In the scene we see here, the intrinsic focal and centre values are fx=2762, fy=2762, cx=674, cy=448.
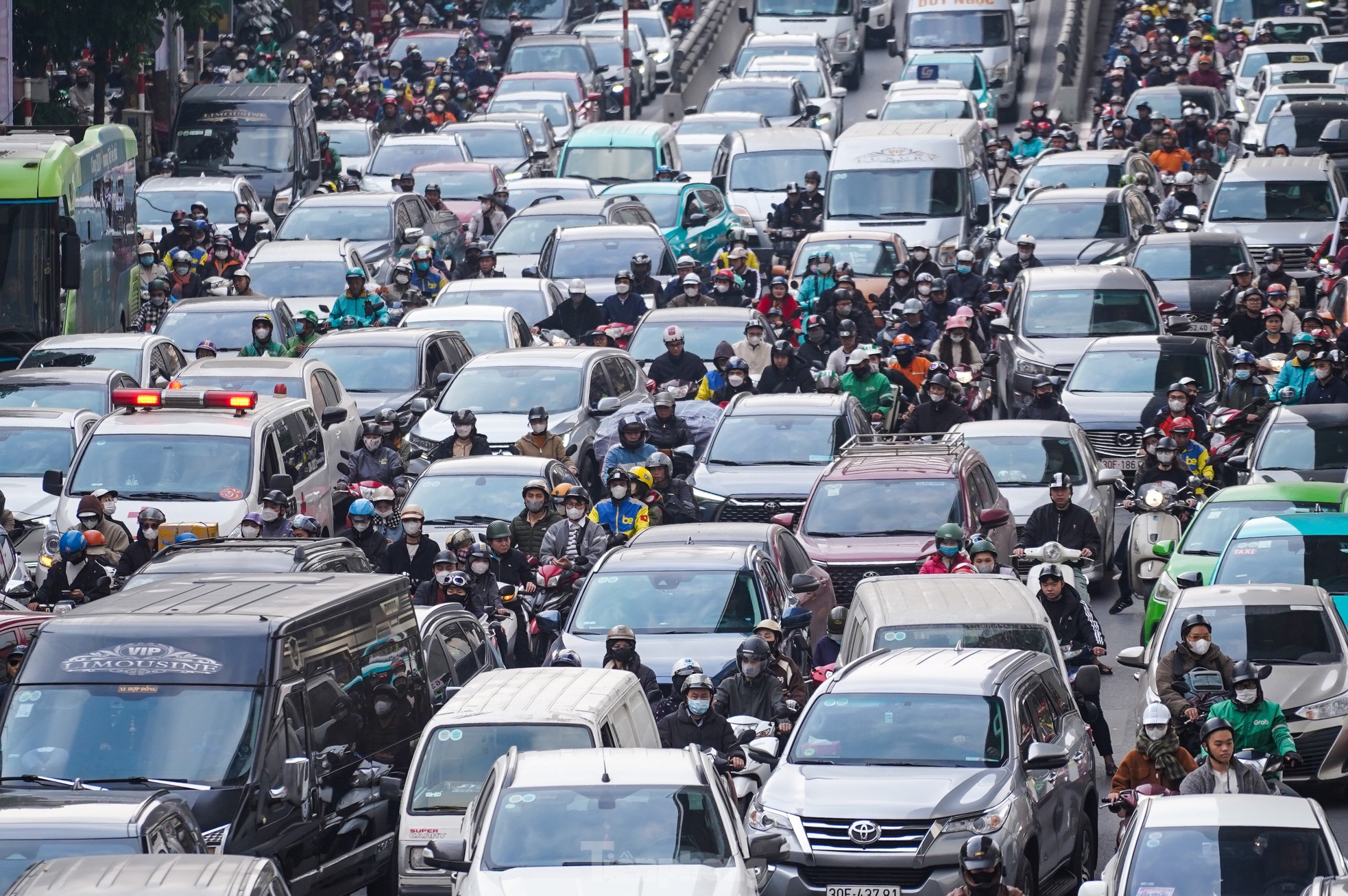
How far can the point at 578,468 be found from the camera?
24609 millimetres

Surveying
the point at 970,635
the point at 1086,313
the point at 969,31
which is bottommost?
the point at 1086,313

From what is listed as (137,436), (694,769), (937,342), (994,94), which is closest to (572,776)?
(694,769)

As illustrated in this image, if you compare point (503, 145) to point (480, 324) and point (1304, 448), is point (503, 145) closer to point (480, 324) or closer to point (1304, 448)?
point (480, 324)

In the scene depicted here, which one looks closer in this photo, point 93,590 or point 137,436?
point 93,590

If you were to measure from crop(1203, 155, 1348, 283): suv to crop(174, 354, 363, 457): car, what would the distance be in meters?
14.8

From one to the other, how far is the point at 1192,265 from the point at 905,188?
15.4 feet

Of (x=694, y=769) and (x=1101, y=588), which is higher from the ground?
(x=694, y=769)

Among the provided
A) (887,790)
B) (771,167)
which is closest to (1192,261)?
(771,167)

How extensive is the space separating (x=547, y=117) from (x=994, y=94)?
11.2 metres

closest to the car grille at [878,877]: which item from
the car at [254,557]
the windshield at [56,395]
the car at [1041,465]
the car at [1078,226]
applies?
the car at [254,557]

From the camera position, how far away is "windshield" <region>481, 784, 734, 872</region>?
39.5 feet

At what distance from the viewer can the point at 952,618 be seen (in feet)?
55.0

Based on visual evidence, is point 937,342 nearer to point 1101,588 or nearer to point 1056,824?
point 1101,588

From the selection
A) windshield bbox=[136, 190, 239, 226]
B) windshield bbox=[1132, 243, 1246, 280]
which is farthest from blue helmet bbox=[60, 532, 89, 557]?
windshield bbox=[1132, 243, 1246, 280]
